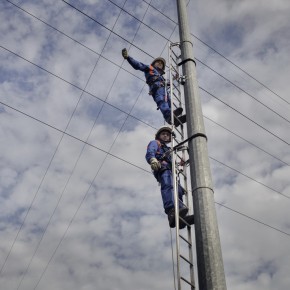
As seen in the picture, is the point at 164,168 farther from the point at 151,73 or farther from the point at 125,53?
the point at 151,73

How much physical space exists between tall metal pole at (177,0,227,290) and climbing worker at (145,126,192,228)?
125cm

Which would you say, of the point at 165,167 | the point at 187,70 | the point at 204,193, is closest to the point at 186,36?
the point at 187,70

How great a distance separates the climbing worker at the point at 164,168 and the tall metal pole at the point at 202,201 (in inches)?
49.2

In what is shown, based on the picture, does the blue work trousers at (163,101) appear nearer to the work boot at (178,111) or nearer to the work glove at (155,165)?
the work boot at (178,111)

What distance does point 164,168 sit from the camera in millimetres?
7312

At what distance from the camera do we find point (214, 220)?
4.24 m

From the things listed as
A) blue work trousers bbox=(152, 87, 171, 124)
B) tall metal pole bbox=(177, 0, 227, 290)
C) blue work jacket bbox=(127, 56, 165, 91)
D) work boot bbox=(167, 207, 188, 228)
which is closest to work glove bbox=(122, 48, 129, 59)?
blue work jacket bbox=(127, 56, 165, 91)

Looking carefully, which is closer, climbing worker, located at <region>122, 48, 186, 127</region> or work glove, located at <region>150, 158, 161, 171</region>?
work glove, located at <region>150, 158, 161, 171</region>

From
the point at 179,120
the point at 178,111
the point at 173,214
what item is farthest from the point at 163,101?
the point at 173,214

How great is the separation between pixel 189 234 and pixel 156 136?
3.43 m

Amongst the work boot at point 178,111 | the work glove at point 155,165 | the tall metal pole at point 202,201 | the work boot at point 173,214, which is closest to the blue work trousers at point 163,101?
the work boot at point 178,111

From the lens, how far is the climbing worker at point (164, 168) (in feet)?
21.9

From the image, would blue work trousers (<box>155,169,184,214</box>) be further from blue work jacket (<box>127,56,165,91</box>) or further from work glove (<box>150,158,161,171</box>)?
blue work jacket (<box>127,56,165,91</box>)

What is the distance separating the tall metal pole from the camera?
12.7 feet
